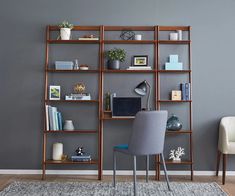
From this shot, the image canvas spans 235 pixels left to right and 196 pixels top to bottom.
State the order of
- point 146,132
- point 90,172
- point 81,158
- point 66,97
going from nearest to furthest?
point 146,132 → point 81,158 → point 66,97 → point 90,172

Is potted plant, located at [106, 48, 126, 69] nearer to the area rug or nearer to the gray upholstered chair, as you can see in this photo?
the gray upholstered chair

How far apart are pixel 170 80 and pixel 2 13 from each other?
8.12ft

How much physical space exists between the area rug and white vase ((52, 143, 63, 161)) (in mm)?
487

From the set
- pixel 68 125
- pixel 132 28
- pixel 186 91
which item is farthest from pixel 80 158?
pixel 132 28

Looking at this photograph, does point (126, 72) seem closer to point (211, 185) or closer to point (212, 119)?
point (212, 119)

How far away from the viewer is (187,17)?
448 cm

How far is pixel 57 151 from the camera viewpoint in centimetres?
422

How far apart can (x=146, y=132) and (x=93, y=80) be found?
55.6 inches

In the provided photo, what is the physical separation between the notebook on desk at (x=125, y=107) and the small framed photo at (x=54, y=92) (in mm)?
760

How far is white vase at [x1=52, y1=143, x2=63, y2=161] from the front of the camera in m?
4.22

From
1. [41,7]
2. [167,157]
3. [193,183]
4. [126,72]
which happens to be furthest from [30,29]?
[193,183]

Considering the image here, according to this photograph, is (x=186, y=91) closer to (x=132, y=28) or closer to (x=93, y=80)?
(x=132, y=28)

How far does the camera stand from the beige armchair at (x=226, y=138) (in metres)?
3.83

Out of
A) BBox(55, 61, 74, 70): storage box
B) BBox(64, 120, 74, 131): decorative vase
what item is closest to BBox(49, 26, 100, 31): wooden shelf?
BBox(55, 61, 74, 70): storage box
